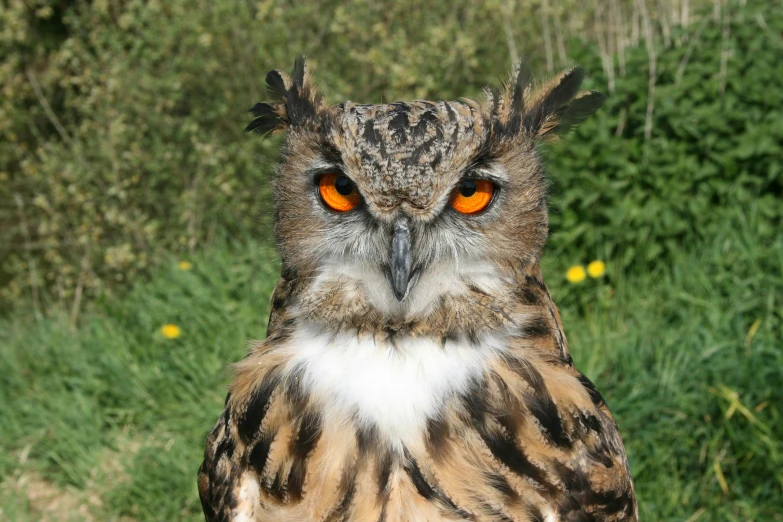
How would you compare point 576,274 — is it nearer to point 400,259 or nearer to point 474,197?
point 474,197

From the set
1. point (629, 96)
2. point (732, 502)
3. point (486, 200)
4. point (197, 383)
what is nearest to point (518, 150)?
point (486, 200)

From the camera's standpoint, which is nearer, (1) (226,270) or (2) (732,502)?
(2) (732,502)

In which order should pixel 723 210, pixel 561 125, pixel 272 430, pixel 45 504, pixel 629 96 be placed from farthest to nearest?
pixel 629 96 < pixel 723 210 < pixel 45 504 < pixel 561 125 < pixel 272 430

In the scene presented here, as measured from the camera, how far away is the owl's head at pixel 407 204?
61.8 inches

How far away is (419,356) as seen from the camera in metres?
1.75

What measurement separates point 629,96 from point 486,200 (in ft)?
9.33

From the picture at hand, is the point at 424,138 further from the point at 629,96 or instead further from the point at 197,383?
the point at 629,96

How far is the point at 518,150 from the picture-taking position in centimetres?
173

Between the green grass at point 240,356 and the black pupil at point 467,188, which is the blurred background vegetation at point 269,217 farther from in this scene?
the black pupil at point 467,188

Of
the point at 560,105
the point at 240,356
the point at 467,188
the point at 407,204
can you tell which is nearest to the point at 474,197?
the point at 467,188

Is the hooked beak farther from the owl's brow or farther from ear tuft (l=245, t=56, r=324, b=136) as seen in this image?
ear tuft (l=245, t=56, r=324, b=136)

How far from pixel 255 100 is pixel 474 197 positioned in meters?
4.12

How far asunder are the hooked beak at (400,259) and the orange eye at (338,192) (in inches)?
4.3

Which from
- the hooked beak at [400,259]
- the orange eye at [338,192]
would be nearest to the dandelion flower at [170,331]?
the orange eye at [338,192]
